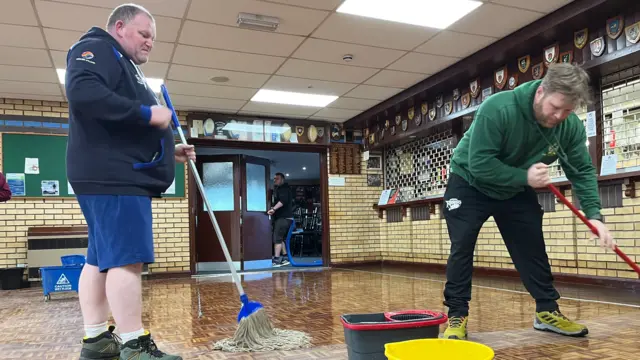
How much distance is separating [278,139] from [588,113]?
4.72 m

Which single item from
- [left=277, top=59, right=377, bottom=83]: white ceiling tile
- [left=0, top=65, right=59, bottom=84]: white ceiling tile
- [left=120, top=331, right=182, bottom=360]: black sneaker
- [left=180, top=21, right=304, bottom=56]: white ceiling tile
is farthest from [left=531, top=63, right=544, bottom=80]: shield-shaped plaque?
[left=0, top=65, right=59, bottom=84]: white ceiling tile

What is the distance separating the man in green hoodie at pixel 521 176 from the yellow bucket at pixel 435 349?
90 cm

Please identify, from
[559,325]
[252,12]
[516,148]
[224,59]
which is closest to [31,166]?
[224,59]

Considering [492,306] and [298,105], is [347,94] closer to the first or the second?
[298,105]

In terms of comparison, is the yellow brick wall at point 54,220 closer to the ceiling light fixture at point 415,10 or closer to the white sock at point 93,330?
the ceiling light fixture at point 415,10

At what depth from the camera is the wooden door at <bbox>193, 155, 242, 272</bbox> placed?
8.27 m

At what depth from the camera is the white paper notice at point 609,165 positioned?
445 centimetres

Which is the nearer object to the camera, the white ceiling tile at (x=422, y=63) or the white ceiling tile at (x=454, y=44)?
the white ceiling tile at (x=454, y=44)

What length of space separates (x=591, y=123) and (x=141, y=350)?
462 cm

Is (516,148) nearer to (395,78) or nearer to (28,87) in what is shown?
(395,78)

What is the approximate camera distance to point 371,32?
480 cm

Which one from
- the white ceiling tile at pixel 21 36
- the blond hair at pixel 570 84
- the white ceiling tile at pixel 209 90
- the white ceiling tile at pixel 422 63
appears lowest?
the blond hair at pixel 570 84

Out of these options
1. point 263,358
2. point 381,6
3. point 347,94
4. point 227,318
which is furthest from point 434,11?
point 263,358

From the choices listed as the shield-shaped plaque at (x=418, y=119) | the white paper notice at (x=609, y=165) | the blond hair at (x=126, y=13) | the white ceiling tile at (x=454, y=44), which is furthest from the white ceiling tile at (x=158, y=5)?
the white paper notice at (x=609, y=165)
